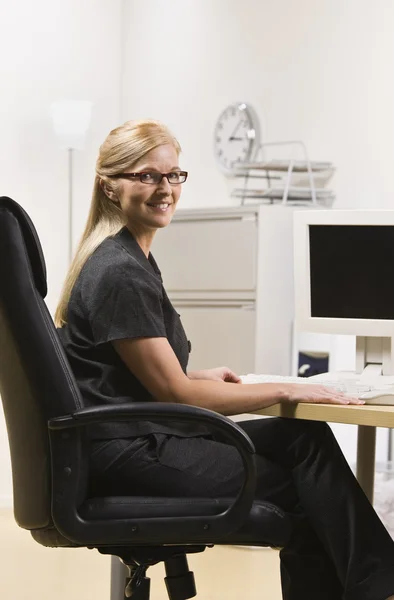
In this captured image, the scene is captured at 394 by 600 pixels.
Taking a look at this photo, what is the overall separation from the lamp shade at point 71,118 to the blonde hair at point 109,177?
2824mm

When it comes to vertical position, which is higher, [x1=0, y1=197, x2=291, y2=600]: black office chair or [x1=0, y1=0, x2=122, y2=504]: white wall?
[x1=0, y1=0, x2=122, y2=504]: white wall

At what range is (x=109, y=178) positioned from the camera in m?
2.61

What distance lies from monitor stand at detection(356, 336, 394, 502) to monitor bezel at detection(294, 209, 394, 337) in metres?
Answer: 0.08

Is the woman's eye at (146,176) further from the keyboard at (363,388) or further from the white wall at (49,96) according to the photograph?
the white wall at (49,96)

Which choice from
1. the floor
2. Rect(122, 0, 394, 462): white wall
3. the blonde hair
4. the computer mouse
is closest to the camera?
the computer mouse

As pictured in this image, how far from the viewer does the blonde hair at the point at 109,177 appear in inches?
99.4

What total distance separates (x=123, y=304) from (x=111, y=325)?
0.18 ft

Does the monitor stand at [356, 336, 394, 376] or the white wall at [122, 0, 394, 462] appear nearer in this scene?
the monitor stand at [356, 336, 394, 376]

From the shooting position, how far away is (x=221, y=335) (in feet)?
15.8

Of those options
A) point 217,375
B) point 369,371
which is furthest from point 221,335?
point 217,375

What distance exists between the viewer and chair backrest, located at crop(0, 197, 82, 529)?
2.18m

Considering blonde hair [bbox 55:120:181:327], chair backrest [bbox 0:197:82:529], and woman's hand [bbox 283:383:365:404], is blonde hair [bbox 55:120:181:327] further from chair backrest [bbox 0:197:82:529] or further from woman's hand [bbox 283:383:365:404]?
woman's hand [bbox 283:383:365:404]

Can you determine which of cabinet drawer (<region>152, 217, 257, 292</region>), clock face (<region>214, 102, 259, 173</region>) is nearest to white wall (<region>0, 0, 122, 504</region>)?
clock face (<region>214, 102, 259, 173</region>)

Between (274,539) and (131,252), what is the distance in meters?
0.75
